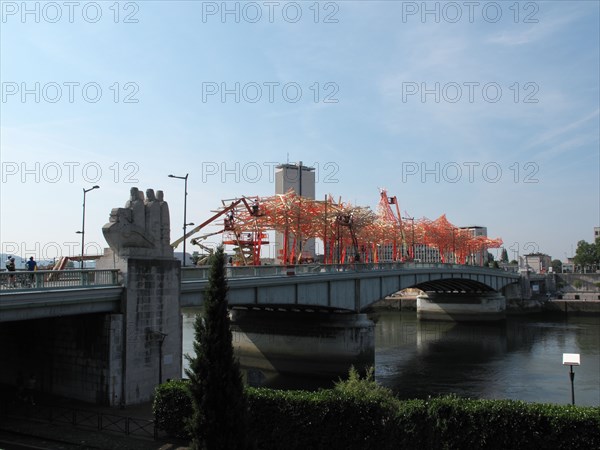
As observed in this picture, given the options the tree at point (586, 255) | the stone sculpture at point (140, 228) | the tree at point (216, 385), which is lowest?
the tree at point (216, 385)

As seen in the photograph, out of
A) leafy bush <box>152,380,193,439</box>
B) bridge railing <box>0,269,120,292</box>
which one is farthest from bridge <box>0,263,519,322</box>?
leafy bush <box>152,380,193,439</box>

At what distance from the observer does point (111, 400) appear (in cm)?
2384

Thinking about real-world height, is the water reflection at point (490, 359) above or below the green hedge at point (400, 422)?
below

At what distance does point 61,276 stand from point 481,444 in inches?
730

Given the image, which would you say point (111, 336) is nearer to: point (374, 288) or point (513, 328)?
point (374, 288)

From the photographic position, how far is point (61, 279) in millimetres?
24234

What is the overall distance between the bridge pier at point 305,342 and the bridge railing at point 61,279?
24742 mm

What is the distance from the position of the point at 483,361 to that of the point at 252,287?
28443mm

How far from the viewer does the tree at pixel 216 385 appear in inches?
575

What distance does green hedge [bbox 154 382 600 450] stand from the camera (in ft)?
54.7

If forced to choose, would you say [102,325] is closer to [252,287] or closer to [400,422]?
[252,287]

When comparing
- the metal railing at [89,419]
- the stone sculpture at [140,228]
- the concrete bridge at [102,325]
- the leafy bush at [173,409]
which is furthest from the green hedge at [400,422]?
the stone sculpture at [140,228]

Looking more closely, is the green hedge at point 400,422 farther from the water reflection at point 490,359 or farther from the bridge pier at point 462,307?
the bridge pier at point 462,307

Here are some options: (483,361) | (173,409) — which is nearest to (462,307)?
(483,361)
